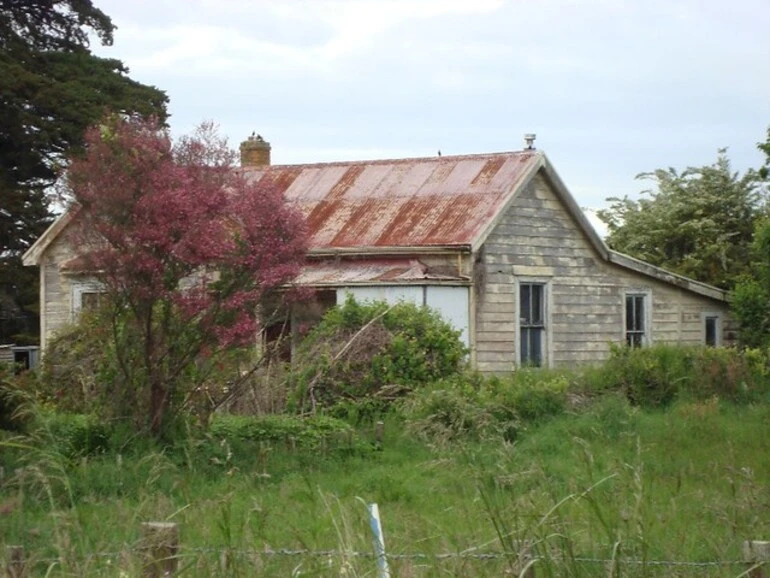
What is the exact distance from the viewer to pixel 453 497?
13211 mm

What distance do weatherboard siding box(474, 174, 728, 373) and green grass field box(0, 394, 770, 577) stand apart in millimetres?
5439

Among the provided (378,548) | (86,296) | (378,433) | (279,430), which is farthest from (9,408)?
(86,296)

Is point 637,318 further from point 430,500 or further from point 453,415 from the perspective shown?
point 430,500

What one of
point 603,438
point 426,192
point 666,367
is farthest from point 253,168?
point 603,438

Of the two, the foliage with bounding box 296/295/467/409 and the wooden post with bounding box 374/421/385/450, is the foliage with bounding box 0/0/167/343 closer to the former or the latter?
the foliage with bounding box 296/295/467/409

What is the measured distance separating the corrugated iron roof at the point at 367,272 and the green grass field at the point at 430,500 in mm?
4958

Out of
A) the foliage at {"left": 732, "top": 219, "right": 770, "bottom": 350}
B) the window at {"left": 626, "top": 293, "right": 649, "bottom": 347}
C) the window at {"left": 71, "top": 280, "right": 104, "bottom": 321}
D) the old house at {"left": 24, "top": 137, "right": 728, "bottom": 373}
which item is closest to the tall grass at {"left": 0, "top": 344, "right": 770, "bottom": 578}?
the window at {"left": 71, "top": 280, "right": 104, "bottom": 321}

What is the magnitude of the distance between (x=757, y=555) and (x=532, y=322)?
1949 centimetres

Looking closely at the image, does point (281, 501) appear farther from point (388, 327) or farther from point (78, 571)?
point (388, 327)

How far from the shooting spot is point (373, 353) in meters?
20.3

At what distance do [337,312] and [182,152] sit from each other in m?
6.45

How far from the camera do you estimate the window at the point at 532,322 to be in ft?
85.3

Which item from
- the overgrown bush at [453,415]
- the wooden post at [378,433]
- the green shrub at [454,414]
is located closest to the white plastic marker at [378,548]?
the green shrub at [454,414]

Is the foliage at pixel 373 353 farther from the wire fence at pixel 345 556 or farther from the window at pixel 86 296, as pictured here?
the wire fence at pixel 345 556
